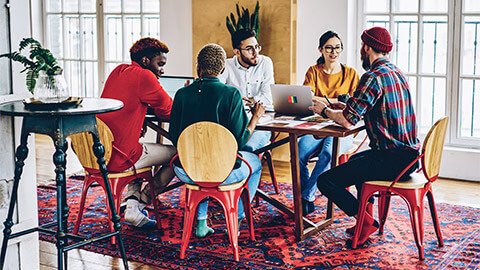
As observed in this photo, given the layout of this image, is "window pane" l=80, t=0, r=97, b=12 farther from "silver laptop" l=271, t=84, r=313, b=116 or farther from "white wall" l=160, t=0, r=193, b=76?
"silver laptop" l=271, t=84, r=313, b=116

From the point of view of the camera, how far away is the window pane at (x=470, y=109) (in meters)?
5.74

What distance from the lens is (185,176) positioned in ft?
12.4

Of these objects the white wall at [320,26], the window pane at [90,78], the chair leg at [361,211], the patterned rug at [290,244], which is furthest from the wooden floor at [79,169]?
the chair leg at [361,211]

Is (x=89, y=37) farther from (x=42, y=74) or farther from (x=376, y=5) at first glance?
(x=42, y=74)

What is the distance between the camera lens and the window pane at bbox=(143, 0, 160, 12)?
7281 mm

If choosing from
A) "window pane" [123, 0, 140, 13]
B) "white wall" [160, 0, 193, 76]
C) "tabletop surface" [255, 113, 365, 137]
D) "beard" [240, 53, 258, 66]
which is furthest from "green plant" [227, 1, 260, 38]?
"tabletop surface" [255, 113, 365, 137]

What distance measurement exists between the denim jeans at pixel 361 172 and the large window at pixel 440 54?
2.14 m

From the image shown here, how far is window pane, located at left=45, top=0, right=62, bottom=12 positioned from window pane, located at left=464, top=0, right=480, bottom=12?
5.03 metres

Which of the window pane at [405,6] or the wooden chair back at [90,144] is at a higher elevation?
the window pane at [405,6]

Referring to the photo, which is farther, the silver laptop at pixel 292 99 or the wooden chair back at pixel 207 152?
the silver laptop at pixel 292 99

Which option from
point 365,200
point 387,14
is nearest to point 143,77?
point 365,200

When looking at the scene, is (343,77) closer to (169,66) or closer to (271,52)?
(271,52)

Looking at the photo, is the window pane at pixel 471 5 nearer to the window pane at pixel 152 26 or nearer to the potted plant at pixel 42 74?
the window pane at pixel 152 26

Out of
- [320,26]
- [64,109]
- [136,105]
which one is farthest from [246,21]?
[64,109]
